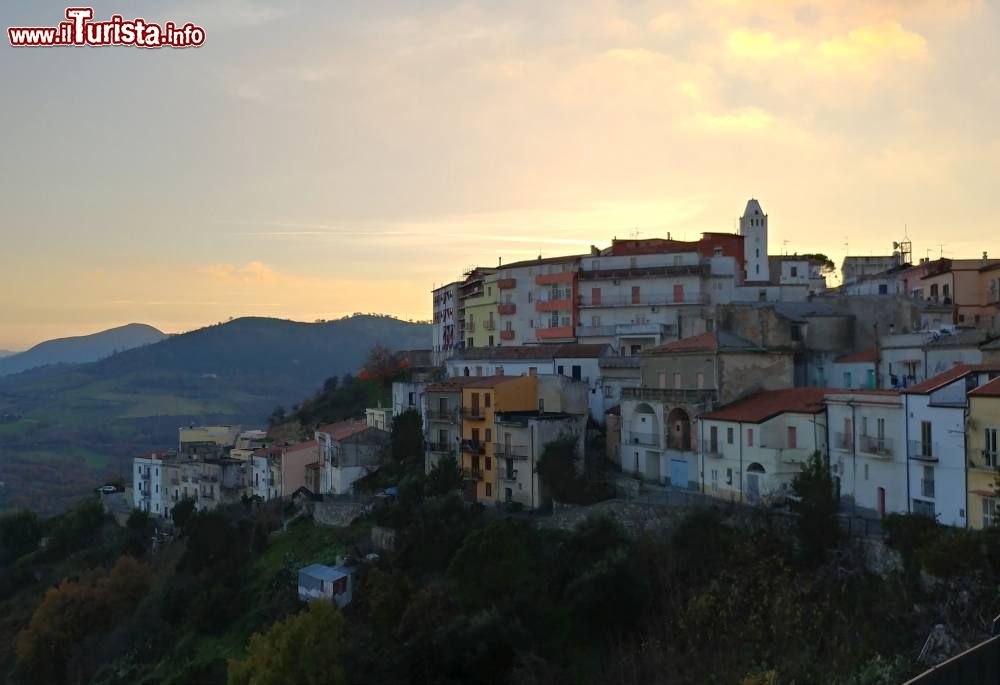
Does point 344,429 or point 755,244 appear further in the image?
point 755,244

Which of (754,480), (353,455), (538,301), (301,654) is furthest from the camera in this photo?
(538,301)

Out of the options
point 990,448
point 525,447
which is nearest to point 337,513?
point 525,447

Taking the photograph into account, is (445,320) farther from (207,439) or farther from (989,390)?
(989,390)

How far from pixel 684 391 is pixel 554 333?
20.5m

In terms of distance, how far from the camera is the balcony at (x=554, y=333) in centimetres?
5784

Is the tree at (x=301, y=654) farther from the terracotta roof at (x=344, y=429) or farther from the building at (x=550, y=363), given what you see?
the terracotta roof at (x=344, y=429)

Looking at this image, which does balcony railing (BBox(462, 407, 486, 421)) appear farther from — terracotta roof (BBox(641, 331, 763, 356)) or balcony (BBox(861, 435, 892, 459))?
balcony (BBox(861, 435, 892, 459))

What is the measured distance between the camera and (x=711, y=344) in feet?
128

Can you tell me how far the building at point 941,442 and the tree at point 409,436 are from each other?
27.4m

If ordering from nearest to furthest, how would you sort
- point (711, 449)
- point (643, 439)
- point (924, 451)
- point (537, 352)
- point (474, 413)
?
point (924, 451), point (711, 449), point (643, 439), point (474, 413), point (537, 352)

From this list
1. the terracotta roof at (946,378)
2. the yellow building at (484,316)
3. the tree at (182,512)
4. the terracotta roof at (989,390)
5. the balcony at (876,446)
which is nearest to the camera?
the terracotta roof at (989,390)

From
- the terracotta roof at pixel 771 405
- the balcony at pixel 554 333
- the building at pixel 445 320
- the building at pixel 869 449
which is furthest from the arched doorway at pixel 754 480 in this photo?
the building at pixel 445 320

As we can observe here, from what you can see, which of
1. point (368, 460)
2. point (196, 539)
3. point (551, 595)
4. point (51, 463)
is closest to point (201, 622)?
point (196, 539)

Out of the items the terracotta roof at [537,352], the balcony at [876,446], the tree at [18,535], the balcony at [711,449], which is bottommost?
the tree at [18,535]
